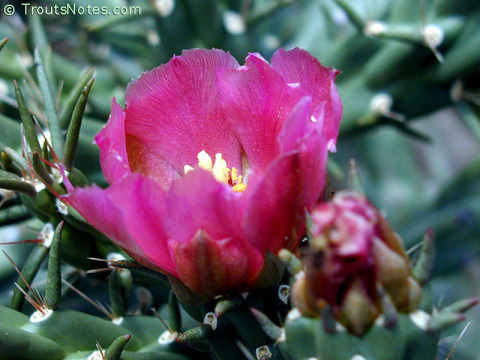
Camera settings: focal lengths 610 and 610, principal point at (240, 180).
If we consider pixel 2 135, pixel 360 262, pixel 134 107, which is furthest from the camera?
pixel 2 135

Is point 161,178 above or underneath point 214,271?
above

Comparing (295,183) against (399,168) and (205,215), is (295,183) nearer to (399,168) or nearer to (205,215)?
(205,215)

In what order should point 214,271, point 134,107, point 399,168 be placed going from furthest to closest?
point 399,168 < point 134,107 < point 214,271

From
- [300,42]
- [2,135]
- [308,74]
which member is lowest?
[308,74]

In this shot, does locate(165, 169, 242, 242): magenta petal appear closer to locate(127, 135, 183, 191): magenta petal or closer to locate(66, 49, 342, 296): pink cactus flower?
locate(66, 49, 342, 296): pink cactus flower

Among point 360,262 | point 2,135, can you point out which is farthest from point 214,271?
point 2,135

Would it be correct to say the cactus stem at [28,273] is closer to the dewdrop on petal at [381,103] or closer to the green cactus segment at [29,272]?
the green cactus segment at [29,272]

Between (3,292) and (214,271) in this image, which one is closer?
(214,271)
